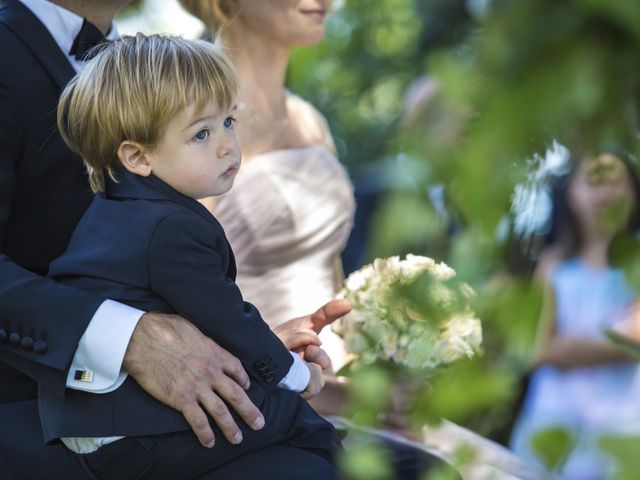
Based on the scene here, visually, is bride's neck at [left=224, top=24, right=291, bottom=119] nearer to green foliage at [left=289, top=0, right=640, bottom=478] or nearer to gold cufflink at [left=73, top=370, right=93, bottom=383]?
gold cufflink at [left=73, top=370, right=93, bottom=383]

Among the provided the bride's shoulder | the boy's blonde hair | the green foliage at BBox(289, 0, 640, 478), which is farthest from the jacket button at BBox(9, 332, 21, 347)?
the bride's shoulder

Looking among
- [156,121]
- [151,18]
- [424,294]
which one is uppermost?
[424,294]

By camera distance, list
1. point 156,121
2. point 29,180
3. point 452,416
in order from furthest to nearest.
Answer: point 29,180 → point 156,121 → point 452,416

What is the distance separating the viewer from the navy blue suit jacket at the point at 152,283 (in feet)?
6.60

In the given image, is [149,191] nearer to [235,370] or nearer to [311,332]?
[235,370]

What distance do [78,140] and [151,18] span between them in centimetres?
594

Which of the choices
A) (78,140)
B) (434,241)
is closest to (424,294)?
(434,241)

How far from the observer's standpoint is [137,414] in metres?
2.00

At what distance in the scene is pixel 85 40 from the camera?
101 inches

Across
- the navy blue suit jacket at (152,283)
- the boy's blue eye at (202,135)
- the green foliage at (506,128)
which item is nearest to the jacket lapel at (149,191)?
the navy blue suit jacket at (152,283)

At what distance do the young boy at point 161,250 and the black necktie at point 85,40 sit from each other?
1.01 feet

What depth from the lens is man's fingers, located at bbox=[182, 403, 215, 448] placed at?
201 centimetres

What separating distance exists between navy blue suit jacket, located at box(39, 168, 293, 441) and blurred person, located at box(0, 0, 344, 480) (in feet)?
0.11

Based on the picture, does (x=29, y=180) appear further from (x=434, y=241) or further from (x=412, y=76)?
(x=412, y=76)
